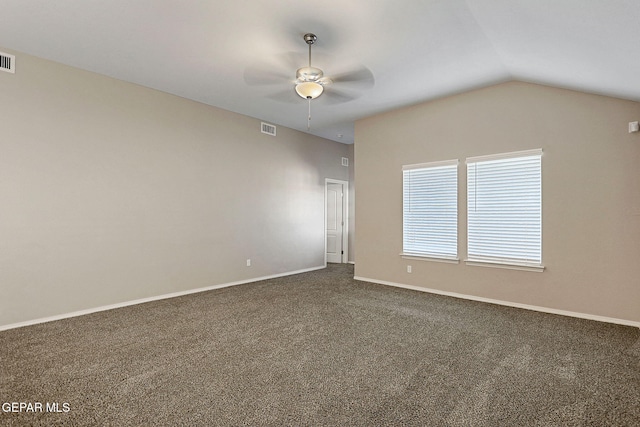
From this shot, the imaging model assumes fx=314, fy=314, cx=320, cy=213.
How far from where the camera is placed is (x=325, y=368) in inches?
101

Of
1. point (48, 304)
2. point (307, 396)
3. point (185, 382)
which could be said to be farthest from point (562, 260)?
point (48, 304)

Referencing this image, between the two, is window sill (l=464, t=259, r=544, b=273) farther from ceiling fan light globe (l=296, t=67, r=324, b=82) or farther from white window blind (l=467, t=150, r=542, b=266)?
ceiling fan light globe (l=296, t=67, r=324, b=82)

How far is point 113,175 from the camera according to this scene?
14.3ft

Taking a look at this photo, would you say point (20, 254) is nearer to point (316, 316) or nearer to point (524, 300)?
point (316, 316)

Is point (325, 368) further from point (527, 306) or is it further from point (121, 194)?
point (121, 194)

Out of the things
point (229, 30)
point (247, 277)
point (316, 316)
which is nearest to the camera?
point (229, 30)

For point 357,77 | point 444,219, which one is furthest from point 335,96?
point 444,219

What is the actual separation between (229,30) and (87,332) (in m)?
3.52

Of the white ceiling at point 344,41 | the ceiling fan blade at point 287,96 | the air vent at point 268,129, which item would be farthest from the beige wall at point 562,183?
the air vent at point 268,129

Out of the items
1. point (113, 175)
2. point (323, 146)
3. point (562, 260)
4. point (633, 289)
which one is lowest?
point (633, 289)

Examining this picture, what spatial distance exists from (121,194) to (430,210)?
470cm

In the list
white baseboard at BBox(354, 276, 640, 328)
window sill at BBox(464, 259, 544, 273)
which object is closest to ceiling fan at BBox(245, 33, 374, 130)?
window sill at BBox(464, 259, 544, 273)

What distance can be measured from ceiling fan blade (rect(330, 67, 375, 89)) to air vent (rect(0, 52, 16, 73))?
12.2ft

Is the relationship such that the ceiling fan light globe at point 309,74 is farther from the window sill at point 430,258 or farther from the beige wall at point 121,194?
the window sill at point 430,258
